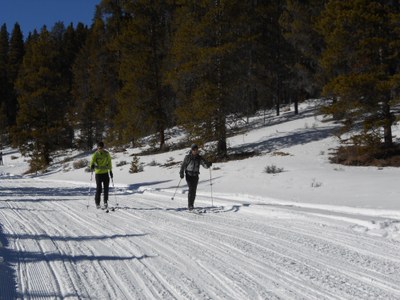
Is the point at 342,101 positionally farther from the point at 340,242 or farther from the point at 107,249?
the point at 107,249

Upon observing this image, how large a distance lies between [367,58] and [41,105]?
1099 inches

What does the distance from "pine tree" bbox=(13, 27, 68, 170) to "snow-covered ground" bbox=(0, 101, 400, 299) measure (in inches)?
852

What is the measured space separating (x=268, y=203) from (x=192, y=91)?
421 inches

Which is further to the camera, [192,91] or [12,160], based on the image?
[12,160]

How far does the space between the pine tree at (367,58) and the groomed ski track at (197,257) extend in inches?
340

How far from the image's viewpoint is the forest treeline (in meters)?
16.5

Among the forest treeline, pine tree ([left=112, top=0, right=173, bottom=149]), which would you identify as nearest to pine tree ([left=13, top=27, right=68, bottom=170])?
the forest treeline

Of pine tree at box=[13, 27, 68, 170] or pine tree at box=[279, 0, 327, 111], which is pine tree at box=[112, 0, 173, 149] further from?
pine tree at box=[13, 27, 68, 170]

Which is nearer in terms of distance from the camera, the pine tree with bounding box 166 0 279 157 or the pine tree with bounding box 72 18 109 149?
the pine tree with bounding box 166 0 279 157

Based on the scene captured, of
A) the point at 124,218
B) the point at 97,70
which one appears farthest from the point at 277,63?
the point at 124,218

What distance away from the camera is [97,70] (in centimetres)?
4216

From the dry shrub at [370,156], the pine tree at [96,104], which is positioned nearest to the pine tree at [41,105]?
the pine tree at [96,104]

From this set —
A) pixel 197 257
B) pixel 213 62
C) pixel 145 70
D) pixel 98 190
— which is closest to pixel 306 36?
pixel 213 62

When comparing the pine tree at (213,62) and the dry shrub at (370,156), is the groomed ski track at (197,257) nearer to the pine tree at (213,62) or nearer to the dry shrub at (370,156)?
the dry shrub at (370,156)
